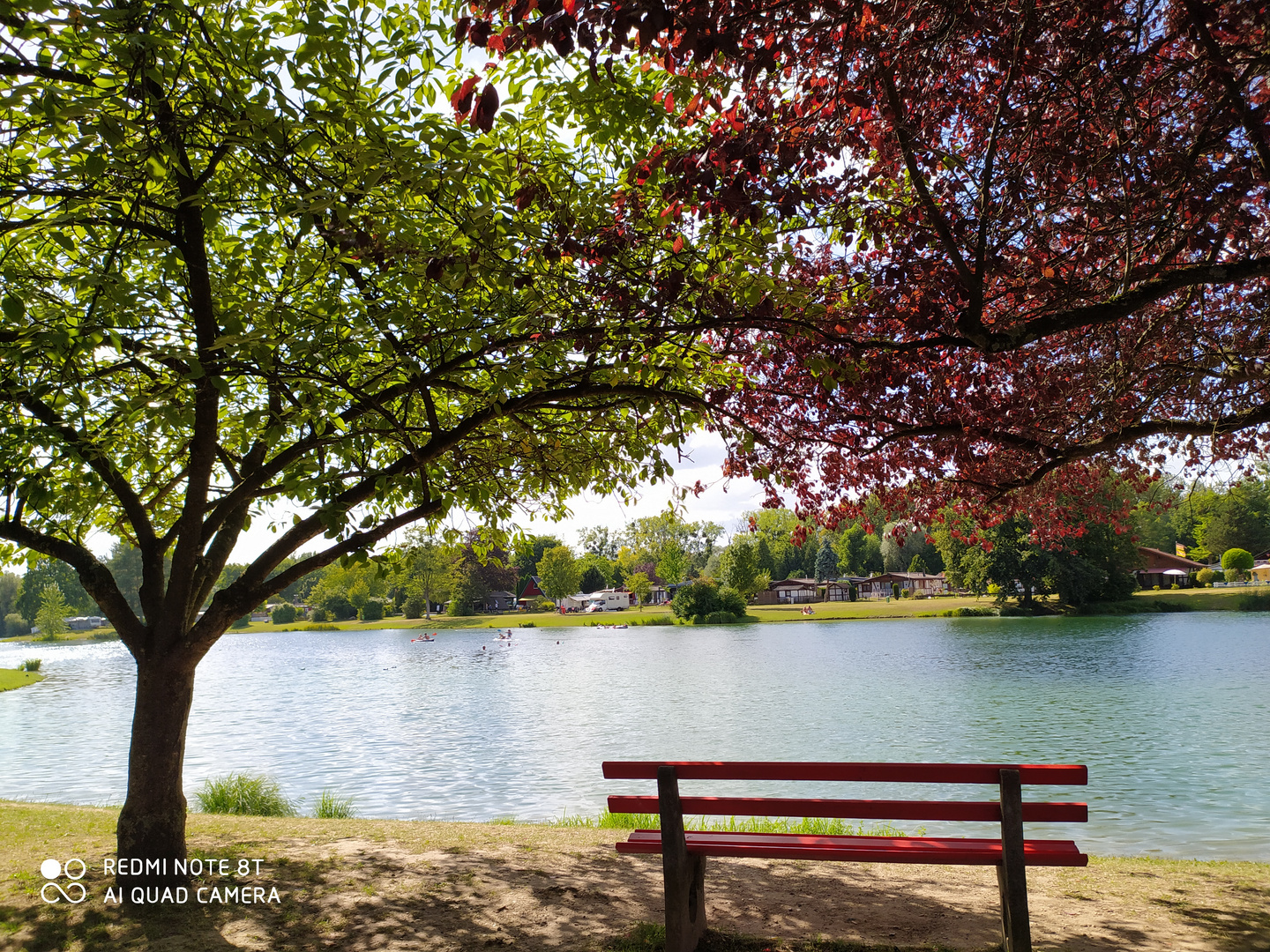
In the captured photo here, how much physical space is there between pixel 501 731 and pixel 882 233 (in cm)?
1721

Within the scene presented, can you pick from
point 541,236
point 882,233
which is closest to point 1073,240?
point 882,233

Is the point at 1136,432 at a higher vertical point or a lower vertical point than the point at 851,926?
higher

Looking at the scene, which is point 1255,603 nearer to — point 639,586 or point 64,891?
point 639,586

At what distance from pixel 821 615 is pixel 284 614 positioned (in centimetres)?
7649

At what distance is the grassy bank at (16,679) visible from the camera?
114 feet

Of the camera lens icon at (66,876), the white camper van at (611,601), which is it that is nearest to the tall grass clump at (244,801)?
the camera lens icon at (66,876)

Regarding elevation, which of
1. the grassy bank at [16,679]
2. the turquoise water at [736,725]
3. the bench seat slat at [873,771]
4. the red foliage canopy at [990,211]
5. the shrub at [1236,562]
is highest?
the red foliage canopy at [990,211]

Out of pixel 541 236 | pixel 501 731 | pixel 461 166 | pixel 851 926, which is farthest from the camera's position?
pixel 501 731

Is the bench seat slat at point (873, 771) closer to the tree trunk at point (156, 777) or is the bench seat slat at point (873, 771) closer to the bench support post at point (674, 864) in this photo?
the bench support post at point (674, 864)

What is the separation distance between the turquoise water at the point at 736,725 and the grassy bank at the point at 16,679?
47.9 inches

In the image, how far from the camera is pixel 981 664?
29.3 metres

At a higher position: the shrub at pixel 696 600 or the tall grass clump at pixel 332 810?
the shrub at pixel 696 600

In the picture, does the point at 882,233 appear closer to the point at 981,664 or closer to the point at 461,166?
the point at 461,166

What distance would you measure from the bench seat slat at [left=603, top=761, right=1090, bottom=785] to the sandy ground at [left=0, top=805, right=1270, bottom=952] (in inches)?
43.3
